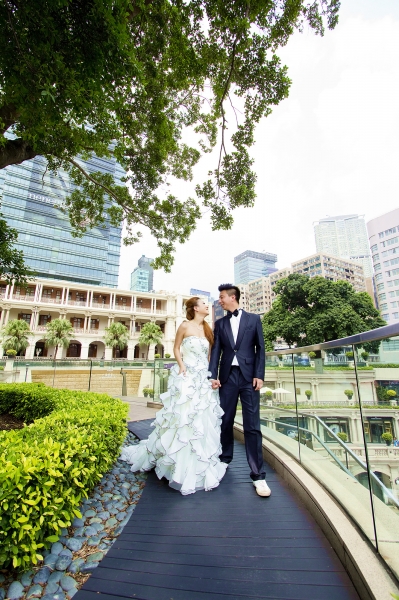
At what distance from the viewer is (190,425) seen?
2.92 metres

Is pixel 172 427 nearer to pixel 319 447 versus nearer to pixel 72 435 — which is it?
pixel 72 435

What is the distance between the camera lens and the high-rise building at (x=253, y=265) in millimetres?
174875

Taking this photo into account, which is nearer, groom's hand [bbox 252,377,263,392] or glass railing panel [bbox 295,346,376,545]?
glass railing panel [bbox 295,346,376,545]

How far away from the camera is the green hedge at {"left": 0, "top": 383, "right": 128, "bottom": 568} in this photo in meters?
1.62

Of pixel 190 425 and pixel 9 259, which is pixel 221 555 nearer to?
pixel 190 425

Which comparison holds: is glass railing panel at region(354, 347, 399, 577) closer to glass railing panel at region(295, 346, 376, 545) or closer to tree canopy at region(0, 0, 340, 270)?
glass railing panel at region(295, 346, 376, 545)

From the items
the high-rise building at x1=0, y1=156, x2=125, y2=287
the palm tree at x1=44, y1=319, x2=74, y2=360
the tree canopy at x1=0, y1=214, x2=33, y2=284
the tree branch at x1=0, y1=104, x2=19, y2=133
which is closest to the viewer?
the tree branch at x1=0, y1=104, x2=19, y2=133

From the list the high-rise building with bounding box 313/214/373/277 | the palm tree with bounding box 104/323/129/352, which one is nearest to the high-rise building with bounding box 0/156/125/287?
the palm tree with bounding box 104/323/129/352

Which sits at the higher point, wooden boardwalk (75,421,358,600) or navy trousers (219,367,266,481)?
navy trousers (219,367,266,481)

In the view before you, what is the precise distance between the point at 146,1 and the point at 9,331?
2934 centimetres

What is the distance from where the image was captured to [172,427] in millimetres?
3020

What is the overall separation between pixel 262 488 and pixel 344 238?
531 feet

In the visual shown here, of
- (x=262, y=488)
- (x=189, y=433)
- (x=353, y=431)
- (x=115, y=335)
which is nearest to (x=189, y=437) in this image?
(x=189, y=433)

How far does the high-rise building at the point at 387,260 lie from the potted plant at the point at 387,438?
6345cm
